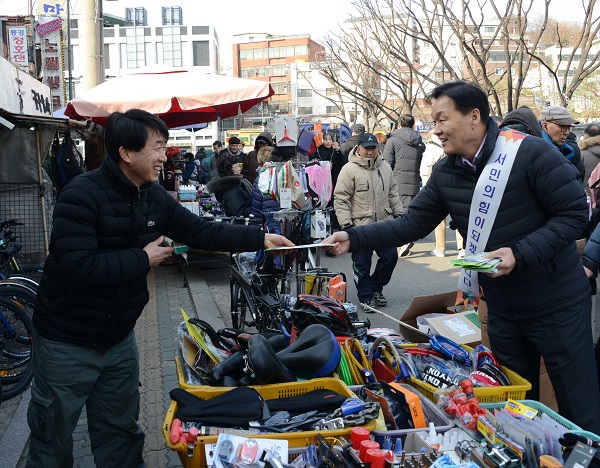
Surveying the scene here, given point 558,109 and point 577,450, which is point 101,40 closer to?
point 558,109

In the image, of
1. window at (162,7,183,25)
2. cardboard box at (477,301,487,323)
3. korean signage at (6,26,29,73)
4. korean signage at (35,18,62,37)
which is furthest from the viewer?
window at (162,7,183,25)

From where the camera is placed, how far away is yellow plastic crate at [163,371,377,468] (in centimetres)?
284

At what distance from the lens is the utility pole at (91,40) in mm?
12609

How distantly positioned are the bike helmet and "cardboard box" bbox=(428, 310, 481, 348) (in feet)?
2.66

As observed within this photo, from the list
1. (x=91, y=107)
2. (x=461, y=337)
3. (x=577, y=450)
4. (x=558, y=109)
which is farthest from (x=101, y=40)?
(x=577, y=450)

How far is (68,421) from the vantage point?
329 centimetres

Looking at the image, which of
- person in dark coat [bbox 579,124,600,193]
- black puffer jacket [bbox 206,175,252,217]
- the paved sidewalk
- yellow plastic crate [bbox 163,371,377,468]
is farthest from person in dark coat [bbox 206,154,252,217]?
yellow plastic crate [bbox 163,371,377,468]

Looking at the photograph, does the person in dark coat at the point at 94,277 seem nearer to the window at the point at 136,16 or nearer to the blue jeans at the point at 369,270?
the blue jeans at the point at 369,270

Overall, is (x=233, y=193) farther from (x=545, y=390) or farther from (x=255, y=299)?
(x=545, y=390)

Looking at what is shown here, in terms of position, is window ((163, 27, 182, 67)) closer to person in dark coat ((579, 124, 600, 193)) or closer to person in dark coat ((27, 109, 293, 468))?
person in dark coat ((579, 124, 600, 193))

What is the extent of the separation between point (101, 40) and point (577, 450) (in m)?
12.7

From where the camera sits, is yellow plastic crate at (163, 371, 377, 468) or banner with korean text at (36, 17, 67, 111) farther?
banner with korean text at (36, 17, 67, 111)

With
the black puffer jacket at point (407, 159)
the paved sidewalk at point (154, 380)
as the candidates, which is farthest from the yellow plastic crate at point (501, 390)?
the black puffer jacket at point (407, 159)

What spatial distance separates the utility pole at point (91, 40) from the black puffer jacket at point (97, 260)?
10.2 metres
